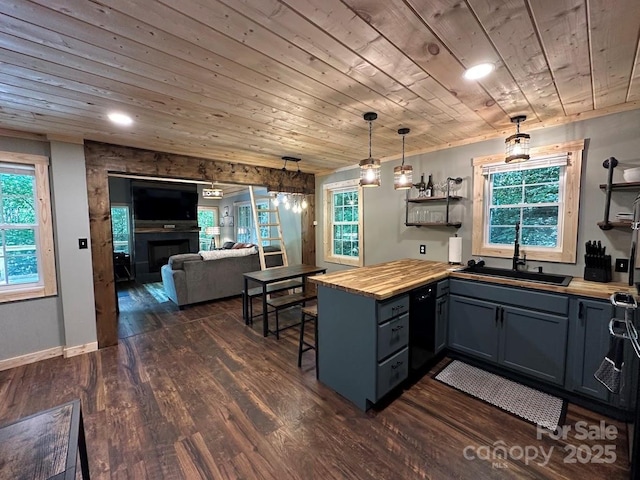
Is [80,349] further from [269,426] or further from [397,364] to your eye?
[397,364]

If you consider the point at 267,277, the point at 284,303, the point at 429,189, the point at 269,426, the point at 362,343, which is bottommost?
the point at 269,426

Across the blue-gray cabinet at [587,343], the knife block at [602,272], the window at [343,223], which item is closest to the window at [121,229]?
the window at [343,223]

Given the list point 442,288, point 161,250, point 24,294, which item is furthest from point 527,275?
point 161,250

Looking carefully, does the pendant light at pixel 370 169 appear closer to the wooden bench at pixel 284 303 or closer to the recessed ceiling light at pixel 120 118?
the wooden bench at pixel 284 303

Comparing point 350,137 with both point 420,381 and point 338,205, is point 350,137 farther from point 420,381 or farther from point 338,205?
point 420,381

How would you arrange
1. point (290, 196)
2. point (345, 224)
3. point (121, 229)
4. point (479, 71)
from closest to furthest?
point (479, 71) → point (290, 196) → point (345, 224) → point (121, 229)

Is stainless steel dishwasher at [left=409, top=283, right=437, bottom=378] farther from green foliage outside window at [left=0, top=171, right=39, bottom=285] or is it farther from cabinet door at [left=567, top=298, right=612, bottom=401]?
green foliage outside window at [left=0, top=171, right=39, bottom=285]

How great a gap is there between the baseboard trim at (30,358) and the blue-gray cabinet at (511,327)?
420 centimetres

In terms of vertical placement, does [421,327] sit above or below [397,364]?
above

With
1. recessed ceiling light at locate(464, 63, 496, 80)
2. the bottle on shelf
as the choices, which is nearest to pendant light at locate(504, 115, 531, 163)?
recessed ceiling light at locate(464, 63, 496, 80)

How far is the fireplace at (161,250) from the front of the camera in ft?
22.4

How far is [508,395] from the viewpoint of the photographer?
7.36 feet

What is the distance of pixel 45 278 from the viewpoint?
2.90m

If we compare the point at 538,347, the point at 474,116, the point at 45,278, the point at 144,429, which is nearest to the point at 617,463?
the point at 538,347
